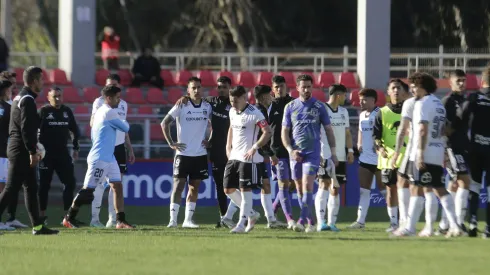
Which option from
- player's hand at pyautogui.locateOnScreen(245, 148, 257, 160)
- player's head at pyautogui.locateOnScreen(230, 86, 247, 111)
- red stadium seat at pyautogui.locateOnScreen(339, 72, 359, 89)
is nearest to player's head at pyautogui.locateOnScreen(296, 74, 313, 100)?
player's head at pyautogui.locateOnScreen(230, 86, 247, 111)

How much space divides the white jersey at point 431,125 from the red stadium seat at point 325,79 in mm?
16563

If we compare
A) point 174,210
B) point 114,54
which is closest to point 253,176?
point 174,210

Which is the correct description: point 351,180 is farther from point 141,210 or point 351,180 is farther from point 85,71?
point 85,71

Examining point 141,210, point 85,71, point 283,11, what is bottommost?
point 141,210

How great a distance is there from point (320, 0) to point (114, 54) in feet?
42.6

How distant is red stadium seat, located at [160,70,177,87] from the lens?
3189 cm

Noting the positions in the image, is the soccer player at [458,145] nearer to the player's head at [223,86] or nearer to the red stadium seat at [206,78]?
the player's head at [223,86]

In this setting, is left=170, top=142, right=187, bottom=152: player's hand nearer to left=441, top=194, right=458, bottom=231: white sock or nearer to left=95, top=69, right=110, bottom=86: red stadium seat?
left=441, top=194, right=458, bottom=231: white sock

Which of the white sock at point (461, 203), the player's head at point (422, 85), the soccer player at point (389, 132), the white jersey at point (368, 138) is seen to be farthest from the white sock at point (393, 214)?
the player's head at point (422, 85)

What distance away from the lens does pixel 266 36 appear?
146ft

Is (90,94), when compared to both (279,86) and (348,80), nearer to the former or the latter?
(348,80)

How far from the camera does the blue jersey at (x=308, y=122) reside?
16438 millimetres

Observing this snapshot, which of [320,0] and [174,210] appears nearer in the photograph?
[174,210]

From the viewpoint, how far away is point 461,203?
52.5 feet
